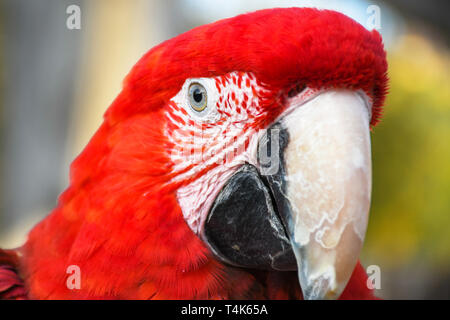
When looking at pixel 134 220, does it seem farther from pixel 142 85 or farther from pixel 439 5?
pixel 439 5

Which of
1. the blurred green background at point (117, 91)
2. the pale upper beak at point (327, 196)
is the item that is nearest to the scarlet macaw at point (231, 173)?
the pale upper beak at point (327, 196)

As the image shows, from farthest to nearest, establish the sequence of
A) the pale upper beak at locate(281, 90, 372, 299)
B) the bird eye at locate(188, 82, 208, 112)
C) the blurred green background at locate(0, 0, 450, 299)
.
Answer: the blurred green background at locate(0, 0, 450, 299) → the bird eye at locate(188, 82, 208, 112) → the pale upper beak at locate(281, 90, 372, 299)

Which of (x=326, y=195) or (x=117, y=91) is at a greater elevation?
(x=117, y=91)

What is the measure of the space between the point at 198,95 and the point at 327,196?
329 mm

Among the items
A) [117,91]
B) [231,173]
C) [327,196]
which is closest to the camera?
[327,196]

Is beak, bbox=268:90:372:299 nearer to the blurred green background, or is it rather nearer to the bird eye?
the bird eye

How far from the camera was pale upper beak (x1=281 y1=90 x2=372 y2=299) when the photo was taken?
71cm

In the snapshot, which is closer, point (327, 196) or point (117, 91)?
point (327, 196)

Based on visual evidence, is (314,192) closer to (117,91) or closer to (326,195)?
(326,195)

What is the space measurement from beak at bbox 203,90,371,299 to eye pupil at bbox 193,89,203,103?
0.53 feet

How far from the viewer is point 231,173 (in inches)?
32.7

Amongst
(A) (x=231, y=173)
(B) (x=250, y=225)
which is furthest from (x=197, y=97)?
(B) (x=250, y=225)

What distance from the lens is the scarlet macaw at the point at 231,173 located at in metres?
0.72

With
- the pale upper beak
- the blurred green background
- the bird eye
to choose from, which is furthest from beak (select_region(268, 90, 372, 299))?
the blurred green background
